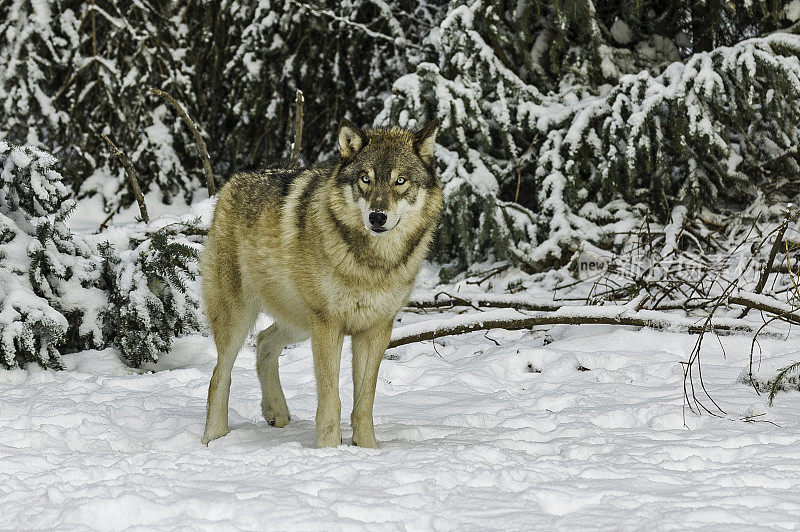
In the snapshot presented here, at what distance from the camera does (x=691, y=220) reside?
7637mm

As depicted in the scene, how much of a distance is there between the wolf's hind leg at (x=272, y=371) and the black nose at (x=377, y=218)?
45.7 inches

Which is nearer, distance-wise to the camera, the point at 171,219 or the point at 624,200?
the point at 171,219

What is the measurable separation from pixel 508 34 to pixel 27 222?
514cm

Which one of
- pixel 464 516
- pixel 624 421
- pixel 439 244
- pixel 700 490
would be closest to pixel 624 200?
pixel 439 244

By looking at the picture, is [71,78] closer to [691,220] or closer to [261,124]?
[261,124]

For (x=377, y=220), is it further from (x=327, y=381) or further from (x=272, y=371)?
(x=272, y=371)

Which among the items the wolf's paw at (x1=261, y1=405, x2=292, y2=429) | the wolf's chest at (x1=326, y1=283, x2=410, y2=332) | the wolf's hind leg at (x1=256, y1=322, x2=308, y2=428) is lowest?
the wolf's paw at (x1=261, y1=405, x2=292, y2=429)

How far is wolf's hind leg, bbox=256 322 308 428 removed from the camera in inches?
188

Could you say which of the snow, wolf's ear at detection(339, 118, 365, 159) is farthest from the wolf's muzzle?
the snow

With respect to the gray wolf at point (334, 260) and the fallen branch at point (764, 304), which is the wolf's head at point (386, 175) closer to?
the gray wolf at point (334, 260)

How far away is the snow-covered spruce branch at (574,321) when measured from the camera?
5699 millimetres

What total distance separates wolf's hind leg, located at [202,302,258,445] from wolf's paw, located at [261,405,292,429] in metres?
0.29

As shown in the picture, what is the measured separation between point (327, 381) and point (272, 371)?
84 centimetres

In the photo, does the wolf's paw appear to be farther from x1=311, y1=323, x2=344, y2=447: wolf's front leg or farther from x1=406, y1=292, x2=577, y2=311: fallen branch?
x1=406, y1=292, x2=577, y2=311: fallen branch
